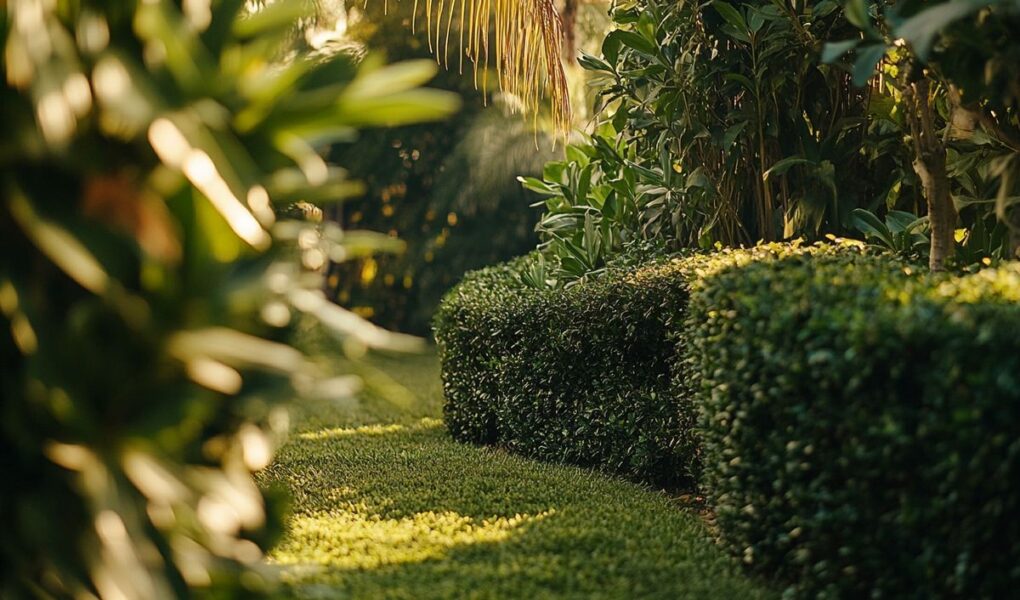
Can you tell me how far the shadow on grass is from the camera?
396cm

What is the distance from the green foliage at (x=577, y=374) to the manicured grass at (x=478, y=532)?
0.24 metres

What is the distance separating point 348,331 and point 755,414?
1747 millimetres

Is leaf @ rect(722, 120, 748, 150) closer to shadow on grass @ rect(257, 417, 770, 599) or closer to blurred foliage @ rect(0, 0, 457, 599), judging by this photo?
shadow on grass @ rect(257, 417, 770, 599)

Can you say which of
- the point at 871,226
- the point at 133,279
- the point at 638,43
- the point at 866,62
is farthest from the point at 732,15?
the point at 133,279

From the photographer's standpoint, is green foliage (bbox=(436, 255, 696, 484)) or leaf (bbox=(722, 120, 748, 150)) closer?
green foliage (bbox=(436, 255, 696, 484))

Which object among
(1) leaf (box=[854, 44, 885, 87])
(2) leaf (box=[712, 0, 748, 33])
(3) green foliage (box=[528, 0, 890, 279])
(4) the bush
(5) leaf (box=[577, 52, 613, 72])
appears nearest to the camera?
(4) the bush

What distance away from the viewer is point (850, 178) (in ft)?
20.8

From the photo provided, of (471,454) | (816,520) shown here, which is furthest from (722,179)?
(816,520)

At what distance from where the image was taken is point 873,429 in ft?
10.9

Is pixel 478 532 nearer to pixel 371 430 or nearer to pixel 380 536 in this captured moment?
pixel 380 536

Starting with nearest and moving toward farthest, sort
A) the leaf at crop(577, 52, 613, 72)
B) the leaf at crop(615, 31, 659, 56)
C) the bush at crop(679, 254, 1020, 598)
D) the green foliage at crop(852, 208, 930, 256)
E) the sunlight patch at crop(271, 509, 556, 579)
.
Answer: the bush at crop(679, 254, 1020, 598) → the sunlight patch at crop(271, 509, 556, 579) → the green foliage at crop(852, 208, 930, 256) → the leaf at crop(615, 31, 659, 56) → the leaf at crop(577, 52, 613, 72)

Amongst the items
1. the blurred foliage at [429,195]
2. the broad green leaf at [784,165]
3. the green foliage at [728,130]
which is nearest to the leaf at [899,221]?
the green foliage at [728,130]

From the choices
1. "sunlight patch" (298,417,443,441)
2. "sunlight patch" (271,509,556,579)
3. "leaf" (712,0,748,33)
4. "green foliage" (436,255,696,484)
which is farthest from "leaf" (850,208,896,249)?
"sunlight patch" (298,417,443,441)

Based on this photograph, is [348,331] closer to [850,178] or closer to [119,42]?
[119,42]
